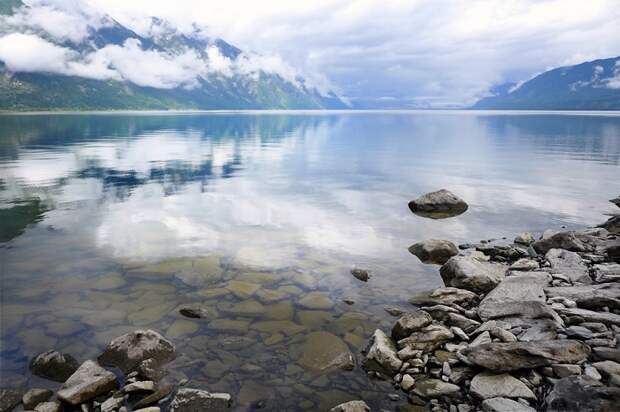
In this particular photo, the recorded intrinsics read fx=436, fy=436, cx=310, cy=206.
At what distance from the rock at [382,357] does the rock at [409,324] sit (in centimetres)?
64

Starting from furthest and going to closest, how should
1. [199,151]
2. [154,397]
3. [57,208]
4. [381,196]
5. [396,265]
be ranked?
1. [199,151]
2. [381,196]
3. [57,208]
4. [396,265]
5. [154,397]

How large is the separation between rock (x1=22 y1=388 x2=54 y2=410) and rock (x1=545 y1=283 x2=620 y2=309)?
1688 cm

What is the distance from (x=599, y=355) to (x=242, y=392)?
9.69 meters

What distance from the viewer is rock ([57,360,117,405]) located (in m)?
11.2

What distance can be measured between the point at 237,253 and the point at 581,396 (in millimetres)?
17229

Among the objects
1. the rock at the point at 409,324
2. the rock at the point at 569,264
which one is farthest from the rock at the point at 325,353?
the rock at the point at 569,264

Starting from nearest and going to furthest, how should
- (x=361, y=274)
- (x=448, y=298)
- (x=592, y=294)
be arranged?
1. (x=592, y=294)
2. (x=448, y=298)
3. (x=361, y=274)

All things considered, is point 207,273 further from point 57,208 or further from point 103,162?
point 103,162

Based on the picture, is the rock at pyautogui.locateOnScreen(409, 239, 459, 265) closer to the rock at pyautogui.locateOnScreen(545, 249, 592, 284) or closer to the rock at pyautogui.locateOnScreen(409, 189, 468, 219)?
the rock at pyautogui.locateOnScreen(545, 249, 592, 284)

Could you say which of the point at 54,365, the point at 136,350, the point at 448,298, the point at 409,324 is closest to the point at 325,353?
the point at 409,324

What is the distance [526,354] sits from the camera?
37.8 ft

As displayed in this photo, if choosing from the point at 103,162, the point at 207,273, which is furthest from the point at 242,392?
the point at 103,162

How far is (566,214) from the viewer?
1384 inches

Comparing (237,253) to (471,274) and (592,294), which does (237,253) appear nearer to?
(471,274)
